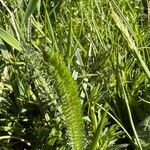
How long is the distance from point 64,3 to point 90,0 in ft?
0.29

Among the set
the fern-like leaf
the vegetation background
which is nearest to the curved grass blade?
the vegetation background

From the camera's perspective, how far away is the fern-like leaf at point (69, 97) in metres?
0.73

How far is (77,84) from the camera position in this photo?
110cm

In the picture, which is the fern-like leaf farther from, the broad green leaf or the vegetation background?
the broad green leaf

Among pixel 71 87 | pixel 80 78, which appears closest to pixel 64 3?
pixel 80 78

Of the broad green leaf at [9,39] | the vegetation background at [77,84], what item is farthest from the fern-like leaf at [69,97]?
the broad green leaf at [9,39]

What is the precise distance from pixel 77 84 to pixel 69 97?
0.33m

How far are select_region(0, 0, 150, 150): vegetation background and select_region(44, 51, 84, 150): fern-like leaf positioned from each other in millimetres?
152

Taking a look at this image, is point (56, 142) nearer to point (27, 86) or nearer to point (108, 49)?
point (27, 86)

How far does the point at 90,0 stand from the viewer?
4.57ft

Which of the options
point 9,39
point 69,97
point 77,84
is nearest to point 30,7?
point 9,39

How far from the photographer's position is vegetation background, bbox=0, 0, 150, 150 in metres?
1.05

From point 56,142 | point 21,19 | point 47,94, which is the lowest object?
point 56,142

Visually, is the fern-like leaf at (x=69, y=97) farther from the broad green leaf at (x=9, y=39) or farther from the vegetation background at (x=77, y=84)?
the broad green leaf at (x=9, y=39)
